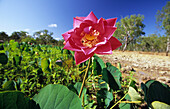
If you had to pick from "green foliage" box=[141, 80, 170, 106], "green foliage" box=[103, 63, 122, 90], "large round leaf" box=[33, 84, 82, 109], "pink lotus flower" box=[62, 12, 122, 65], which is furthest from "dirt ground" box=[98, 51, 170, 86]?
"large round leaf" box=[33, 84, 82, 109]

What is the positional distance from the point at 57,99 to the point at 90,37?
0.40 metres

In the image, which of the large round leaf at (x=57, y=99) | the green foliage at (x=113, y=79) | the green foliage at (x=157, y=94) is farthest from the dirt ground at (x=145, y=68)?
the large round leaf at (x=57, y=99)

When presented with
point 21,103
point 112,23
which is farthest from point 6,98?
point 112,23

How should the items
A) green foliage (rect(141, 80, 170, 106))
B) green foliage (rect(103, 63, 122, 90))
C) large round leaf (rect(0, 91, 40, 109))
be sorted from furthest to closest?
green foliage (rect(103, 63, 122, 90)) < green foliage (rect(141, 80, 170, 106)) < large round leaf (rect(0, 91, 40, 109))

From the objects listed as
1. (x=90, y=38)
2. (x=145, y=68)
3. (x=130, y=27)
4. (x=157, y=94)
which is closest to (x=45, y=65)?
(x=90, y=38)

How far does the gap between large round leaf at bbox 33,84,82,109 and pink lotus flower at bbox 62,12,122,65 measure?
17 cm

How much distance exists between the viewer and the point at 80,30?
1.79 ft

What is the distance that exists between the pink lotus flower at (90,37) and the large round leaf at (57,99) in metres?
0.17

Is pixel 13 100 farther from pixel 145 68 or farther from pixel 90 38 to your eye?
pixel 145 68

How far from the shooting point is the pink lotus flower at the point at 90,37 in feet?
1.55

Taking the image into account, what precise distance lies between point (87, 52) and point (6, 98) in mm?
356

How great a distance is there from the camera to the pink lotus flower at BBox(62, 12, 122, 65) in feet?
1.55

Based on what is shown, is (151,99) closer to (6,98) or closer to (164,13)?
(6,98)

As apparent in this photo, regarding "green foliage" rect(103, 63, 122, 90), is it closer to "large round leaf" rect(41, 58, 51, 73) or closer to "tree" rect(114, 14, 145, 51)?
"large round leaf" rect(41, 58, 51, 73)
